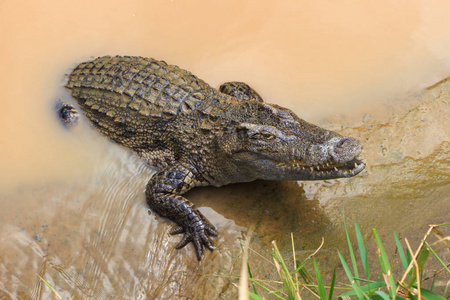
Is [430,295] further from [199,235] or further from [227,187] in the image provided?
[227,187]

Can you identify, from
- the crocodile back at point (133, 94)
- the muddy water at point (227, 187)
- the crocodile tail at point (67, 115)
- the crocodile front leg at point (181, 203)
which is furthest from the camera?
the crocodile tail at point (67, 115)

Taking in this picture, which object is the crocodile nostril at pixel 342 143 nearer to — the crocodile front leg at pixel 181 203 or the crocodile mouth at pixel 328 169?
the crocodile mouth at pixel 328 169

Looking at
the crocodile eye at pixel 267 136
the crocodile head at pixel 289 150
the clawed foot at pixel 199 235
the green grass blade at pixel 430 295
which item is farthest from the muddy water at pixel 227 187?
the green grass blade at pixel 430 295

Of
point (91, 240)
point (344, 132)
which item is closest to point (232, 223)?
point (91, 240)

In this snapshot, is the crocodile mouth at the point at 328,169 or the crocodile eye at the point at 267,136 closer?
the crocodile mouth at the point at 328,169

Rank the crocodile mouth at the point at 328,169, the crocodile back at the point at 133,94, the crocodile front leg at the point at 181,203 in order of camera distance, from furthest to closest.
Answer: the crocodile back at the point at 133,94 < the crocodile front leg at the point at 181,203 < the crocodile mouth at the point at 328,169

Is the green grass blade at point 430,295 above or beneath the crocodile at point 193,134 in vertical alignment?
beneath

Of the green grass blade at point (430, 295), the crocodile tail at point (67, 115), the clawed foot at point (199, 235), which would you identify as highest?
the crocodile tail at point (67, 115)

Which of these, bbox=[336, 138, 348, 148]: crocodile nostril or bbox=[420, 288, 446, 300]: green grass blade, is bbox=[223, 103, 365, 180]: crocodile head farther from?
bbox=[420, 288, 446, 300]: green grass blade

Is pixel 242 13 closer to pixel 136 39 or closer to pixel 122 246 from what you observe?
pixel 136 39
